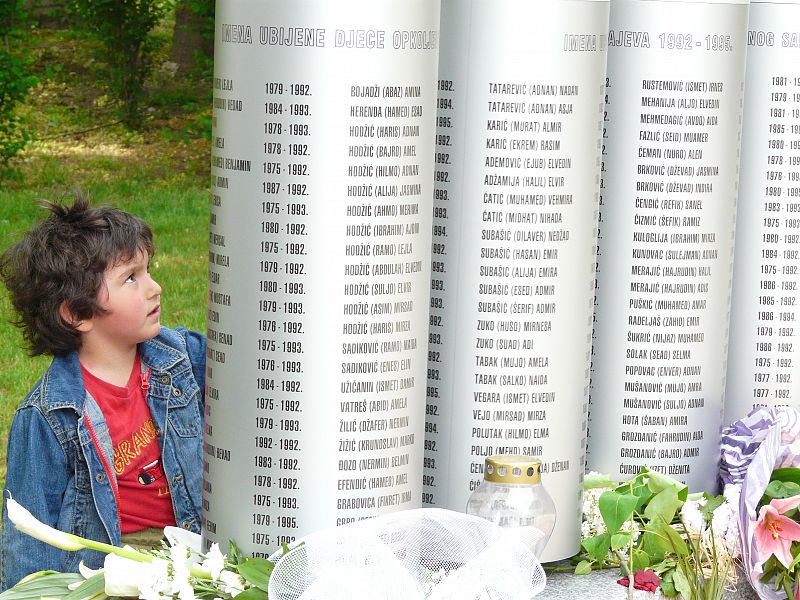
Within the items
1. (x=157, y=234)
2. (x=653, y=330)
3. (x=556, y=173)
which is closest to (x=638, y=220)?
(x=653, y=330)

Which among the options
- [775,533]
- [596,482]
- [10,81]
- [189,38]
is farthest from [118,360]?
[189,38]

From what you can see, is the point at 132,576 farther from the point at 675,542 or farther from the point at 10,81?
the point at 10,81

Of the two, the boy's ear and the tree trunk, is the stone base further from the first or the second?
the tree trunk

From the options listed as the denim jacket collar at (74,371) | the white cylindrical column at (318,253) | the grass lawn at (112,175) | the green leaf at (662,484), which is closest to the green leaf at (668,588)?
the green leaf at (662,484)

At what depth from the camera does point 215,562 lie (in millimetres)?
1825

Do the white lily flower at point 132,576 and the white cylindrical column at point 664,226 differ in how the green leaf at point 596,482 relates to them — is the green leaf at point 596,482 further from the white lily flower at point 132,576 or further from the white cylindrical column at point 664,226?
the white lily flower at point 132,576

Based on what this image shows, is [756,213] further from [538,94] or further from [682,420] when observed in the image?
[538,94]

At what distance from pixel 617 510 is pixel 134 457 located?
1.44 m

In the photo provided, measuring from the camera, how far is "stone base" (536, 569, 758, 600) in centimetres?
200

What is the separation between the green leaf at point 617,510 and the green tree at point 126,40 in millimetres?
10089


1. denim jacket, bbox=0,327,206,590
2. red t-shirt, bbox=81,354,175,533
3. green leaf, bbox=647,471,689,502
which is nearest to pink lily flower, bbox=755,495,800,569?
green leaf, bbox=647,471,689,502

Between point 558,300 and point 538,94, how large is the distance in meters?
0.35

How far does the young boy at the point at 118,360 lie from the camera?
299 cm

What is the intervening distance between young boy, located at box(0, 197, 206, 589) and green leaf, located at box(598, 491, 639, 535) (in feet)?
4.12
